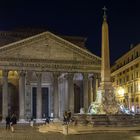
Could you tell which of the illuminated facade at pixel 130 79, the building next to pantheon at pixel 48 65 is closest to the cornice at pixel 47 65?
the building next to pantheon at pixel 48 65

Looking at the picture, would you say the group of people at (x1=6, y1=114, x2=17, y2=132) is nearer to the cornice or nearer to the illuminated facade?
the cornice

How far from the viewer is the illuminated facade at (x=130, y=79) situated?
61844mm

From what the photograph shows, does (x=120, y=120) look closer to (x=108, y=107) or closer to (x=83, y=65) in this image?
(x=108, y=107)

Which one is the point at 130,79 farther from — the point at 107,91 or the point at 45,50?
the point at 107,91

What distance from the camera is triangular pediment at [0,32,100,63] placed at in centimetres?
5291

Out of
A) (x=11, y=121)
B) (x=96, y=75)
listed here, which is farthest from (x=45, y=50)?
(x=11, y=121)

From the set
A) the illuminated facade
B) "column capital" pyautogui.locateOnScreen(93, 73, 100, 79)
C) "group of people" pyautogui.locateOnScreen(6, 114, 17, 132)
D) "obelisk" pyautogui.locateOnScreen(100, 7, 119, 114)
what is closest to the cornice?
"column capital" pyautogui.locateOnScreen(93, 73, 100, 79)

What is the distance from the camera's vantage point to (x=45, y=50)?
179ft

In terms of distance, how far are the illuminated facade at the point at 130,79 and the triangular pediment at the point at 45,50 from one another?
9.81 meters

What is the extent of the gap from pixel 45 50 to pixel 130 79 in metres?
19.0

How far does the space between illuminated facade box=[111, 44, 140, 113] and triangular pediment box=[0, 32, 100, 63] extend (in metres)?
9.81

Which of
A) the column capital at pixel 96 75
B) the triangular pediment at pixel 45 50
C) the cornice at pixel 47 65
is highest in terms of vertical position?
the triangular pediment at pixel 45 50

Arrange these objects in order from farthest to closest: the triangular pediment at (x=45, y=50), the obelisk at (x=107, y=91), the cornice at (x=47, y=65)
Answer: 1. the triangular pediment at (x=45, y=50)
2. the cornice at (x=47, y=65)
3. the obelisk at (x=107, y=91)

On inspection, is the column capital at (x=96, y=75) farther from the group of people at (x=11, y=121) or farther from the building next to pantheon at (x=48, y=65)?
the group of people at (x=11, y=121)
